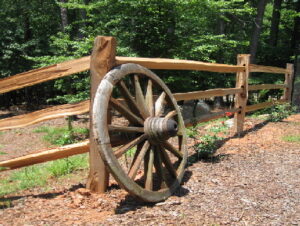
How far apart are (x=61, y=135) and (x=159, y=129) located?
761cm

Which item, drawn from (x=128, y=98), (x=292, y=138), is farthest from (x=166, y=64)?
(x=292, y=138)

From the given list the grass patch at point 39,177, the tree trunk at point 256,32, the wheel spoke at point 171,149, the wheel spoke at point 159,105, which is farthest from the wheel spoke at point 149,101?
the tree trunk at point 256,32

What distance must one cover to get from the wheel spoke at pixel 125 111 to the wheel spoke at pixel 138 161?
0.24m

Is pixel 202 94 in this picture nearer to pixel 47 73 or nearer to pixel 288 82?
pixel 47 73

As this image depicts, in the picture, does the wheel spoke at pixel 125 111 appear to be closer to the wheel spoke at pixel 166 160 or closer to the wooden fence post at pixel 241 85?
the wheel spoke at pixel 166 160

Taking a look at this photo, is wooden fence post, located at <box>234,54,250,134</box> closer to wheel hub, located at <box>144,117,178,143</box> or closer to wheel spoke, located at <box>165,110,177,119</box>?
wheel spoke, located at <box>165,110,177,119</box>

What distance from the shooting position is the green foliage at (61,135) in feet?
30.6

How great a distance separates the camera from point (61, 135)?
10500 millimetres

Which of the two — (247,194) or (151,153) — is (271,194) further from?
(151,153)

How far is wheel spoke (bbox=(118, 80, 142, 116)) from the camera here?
3400mm

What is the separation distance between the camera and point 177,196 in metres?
3.61

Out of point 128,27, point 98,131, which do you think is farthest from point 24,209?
point 128,27

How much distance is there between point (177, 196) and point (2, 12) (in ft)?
51.4

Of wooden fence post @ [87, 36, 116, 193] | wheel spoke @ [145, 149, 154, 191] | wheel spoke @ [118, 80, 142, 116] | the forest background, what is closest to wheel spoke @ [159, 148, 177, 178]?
wheel spoke @ [145, 149, 154, 191]
